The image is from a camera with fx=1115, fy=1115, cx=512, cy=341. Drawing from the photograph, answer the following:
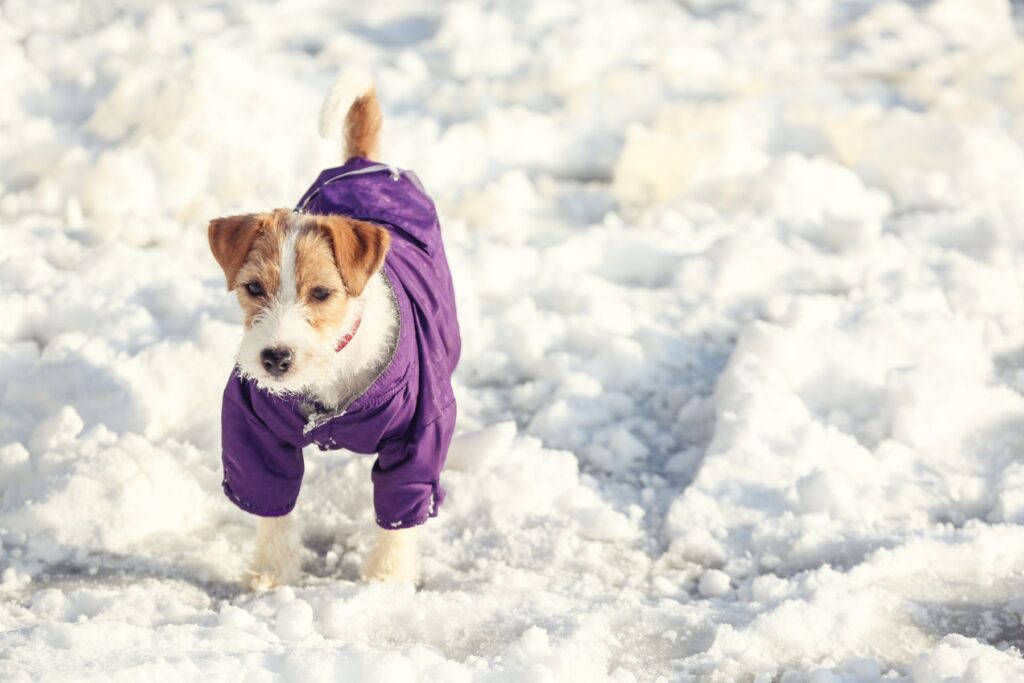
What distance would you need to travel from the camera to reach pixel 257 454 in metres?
3.46

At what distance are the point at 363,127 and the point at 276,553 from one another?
69.1 inches

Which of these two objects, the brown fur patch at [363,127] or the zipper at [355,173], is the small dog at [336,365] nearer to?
the zipper at [355,173]

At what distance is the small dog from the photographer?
318cm

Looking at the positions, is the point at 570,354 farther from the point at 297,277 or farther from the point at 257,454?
the point at 297,277

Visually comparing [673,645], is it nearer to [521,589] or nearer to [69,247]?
[521,589]

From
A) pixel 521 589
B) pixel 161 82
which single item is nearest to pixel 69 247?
pixel 161 82

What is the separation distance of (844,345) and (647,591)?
168 cm

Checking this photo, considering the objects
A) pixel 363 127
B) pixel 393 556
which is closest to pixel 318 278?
pixel 393 556

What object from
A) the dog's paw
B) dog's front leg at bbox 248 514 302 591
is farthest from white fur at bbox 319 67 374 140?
the dog's paw

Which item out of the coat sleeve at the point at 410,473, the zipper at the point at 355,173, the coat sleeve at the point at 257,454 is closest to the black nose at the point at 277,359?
the coat sleeve at the point at 257,454

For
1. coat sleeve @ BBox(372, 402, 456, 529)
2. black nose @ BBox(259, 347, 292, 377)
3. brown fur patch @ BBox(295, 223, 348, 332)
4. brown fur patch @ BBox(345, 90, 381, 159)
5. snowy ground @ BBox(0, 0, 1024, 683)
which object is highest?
brown fur patch @ BBox(295, 223, 348, 332)

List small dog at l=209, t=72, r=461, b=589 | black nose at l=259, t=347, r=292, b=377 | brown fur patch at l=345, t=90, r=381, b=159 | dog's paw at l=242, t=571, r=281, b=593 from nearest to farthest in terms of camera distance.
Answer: black nose at l=259, t=347, r=292, b=377 → small dog at l=209, t=72, r=461, b=589 → dog's paw at l=242, t=571, r=281, b=593 → brown fur patch at l=345, t=90, r=381, b=159

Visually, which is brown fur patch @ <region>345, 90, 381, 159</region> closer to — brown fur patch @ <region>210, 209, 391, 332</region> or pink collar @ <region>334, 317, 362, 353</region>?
brown fur patch @ <region>210, 209, 391, 332</region>

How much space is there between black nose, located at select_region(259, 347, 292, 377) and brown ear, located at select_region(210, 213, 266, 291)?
0.99 ft
